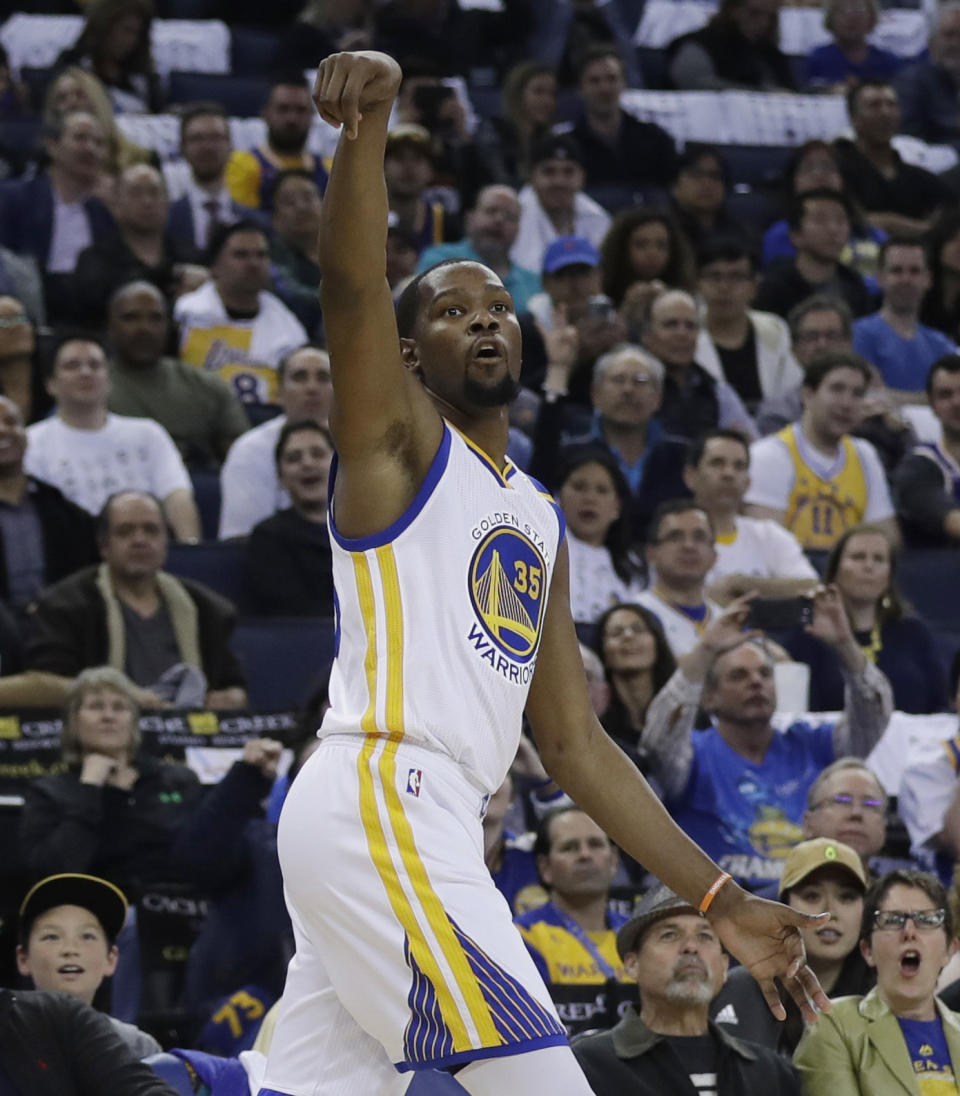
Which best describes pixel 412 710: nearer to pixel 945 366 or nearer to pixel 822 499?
pixel 822 499

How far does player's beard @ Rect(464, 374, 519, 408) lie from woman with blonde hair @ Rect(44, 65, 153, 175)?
7.81 metres

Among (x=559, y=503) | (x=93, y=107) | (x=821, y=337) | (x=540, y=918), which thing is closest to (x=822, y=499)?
(x=821, y=337)

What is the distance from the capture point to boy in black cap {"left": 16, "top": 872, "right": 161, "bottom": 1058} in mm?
5496

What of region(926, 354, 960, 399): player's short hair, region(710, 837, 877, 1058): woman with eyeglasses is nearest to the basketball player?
region(710, 837, 877, 1058): woman with eyeglasses

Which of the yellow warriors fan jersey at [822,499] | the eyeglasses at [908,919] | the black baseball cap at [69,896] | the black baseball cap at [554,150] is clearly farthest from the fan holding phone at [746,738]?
the black baseball cap at [554,150]

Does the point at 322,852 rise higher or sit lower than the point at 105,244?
lower

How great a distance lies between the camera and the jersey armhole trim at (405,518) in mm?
3199

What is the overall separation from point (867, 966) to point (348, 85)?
3.83 m

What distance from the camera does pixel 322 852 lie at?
10.3 ft

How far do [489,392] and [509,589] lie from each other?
12.6 inches

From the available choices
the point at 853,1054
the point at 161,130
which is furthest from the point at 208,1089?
the point at 161,130

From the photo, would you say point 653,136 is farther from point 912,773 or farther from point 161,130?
point 912,773

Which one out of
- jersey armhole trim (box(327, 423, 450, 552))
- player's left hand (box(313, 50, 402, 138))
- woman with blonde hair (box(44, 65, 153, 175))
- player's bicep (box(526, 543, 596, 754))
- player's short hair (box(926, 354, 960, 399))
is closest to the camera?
player's left hand (box(313, 50, 402, 138))

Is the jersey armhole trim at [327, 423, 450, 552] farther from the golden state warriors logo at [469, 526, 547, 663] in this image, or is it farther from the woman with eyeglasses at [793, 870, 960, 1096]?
the woman with eyeglasses at [793, 870, 960, 1096]
